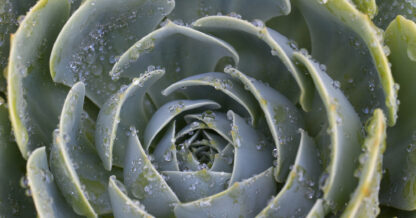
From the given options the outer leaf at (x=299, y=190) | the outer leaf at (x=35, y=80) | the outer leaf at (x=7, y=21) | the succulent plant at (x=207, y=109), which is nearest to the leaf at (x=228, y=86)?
the succulent plant at (x=207, y=109)

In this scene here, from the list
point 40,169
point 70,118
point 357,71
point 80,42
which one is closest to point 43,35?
point 80,42

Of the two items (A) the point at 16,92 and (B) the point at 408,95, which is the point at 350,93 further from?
(A) the point at 16,92

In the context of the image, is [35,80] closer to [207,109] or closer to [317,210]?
[207,109]

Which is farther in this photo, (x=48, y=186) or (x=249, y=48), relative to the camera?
(x=249, y=48)

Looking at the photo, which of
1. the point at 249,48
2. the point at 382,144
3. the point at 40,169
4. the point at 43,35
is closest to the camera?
the point at 382,144

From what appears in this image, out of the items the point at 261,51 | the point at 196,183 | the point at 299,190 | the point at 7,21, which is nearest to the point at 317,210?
the point at 299,190

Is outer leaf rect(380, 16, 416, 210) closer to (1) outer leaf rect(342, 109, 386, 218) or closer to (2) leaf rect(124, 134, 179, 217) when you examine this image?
(1) outer leaf rect(342, 109, 386, 218)

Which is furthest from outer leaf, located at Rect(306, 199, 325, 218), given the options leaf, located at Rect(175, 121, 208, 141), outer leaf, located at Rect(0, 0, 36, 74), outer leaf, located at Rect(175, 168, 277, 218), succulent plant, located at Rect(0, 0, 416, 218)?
outer leaf, located at Rect(0, 0, 36, 74)
